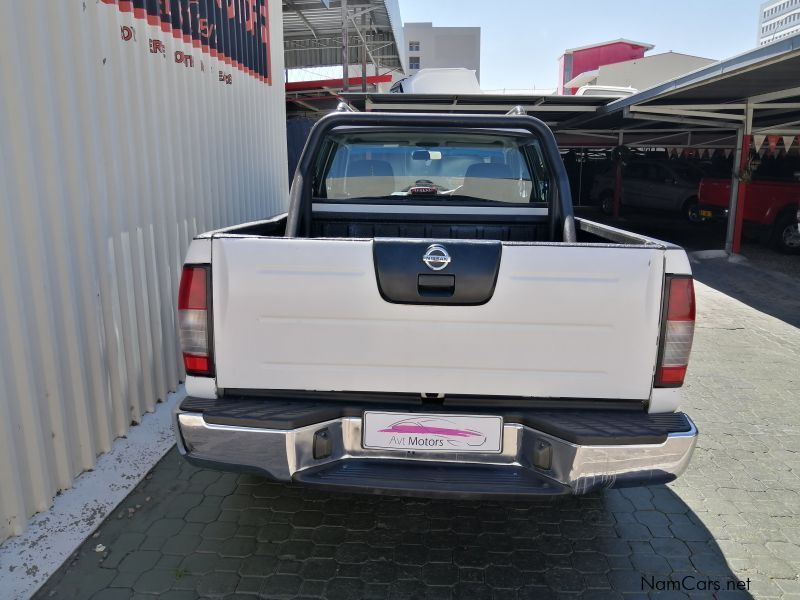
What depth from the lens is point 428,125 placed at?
11.8 feet

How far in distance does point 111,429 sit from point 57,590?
1247 mm

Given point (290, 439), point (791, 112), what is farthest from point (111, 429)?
point (791, 112)

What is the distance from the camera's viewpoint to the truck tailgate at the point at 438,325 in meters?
2.43

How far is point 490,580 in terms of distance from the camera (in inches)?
108

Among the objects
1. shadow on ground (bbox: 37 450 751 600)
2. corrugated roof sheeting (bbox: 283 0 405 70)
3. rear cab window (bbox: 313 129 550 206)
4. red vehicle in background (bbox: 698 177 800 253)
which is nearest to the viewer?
shadow on ground (bbox: 37 450 751 600)

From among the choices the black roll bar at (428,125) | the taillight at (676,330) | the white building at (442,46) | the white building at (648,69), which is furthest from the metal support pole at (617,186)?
the white building at (442,46)

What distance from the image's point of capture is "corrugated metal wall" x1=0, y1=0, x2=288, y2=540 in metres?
2.88

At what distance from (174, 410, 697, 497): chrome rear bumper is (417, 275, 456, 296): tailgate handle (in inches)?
22.8

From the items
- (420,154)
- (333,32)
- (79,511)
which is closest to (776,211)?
(420,154)

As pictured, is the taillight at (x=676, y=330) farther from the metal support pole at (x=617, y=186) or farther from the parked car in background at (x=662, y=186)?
the metal support pole at (x=617, y=186)

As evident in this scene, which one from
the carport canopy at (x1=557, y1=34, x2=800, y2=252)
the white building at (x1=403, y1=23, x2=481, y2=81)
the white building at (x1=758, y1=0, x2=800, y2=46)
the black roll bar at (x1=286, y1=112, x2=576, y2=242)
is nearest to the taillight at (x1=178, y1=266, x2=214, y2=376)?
the black roll bar at (x1=286, y1=112, x2=576, y2=242)

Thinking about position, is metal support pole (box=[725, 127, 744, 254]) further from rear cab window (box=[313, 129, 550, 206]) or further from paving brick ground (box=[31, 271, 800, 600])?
rear cab window (box=[313, 129, 550, 206])

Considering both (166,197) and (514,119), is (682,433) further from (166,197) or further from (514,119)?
(166,197)

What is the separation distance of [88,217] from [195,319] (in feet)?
4.42
